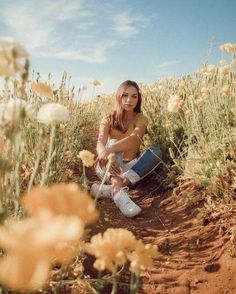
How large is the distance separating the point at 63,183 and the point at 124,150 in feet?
8.67

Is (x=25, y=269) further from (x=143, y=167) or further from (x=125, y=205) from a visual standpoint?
(x=143, y=167)

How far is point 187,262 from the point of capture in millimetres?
2049

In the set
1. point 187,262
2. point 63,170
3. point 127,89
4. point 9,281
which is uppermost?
point 127,89

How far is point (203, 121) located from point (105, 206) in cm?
103

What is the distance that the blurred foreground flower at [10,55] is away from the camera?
2.68 ft

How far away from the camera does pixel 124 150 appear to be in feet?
11.1

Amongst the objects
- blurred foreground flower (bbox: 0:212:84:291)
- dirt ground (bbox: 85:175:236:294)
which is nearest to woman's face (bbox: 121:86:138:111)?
dirt ground (bbox: 85:175:236:294)

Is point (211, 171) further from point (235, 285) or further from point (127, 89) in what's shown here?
point (127, 89)

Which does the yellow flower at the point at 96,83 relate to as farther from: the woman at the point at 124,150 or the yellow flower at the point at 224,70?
the yellow flower at the point at 224,70

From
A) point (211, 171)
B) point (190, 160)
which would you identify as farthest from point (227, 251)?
point (190, 160)

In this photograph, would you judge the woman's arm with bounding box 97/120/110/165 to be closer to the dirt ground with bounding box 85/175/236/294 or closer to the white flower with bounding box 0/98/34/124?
the dirt ground with bounding box 85/175/236/294

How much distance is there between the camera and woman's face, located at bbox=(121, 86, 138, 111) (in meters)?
3.59

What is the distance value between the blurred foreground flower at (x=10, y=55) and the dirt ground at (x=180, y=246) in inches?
51.1

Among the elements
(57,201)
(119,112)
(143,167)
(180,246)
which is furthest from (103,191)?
(57,201)
